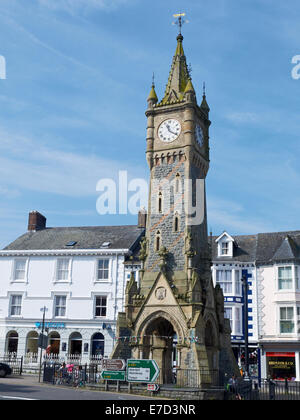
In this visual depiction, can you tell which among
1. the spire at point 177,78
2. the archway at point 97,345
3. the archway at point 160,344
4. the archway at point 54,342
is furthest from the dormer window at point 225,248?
the archway at point 54,342

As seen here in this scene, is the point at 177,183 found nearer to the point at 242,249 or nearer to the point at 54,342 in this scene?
the point at 242,249

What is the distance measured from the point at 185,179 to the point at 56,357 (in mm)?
20151

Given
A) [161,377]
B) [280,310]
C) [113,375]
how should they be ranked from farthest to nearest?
[280,310]
[161,377]
[113,375]

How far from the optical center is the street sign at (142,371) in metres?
22.6

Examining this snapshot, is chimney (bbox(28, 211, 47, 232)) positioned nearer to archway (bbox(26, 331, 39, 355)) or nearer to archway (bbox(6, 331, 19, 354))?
archway (bbox(6, 331, 19, 354))

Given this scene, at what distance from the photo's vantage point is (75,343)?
4025cm

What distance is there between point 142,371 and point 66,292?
19.6 metres

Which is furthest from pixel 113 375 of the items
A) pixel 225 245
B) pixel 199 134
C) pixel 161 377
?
pixel 225 245

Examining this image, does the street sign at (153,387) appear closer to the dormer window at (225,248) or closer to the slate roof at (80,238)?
the slate roof at (80,238)

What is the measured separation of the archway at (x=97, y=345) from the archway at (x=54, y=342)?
3521 millimetres

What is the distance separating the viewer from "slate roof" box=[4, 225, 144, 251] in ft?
141

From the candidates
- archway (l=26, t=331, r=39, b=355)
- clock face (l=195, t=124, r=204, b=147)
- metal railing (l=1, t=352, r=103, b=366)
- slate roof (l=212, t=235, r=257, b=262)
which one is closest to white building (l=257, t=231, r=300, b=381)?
slate roof (l=212, t=235, r=257, b=262)

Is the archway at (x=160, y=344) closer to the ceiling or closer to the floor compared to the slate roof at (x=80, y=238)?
closer to the floor
